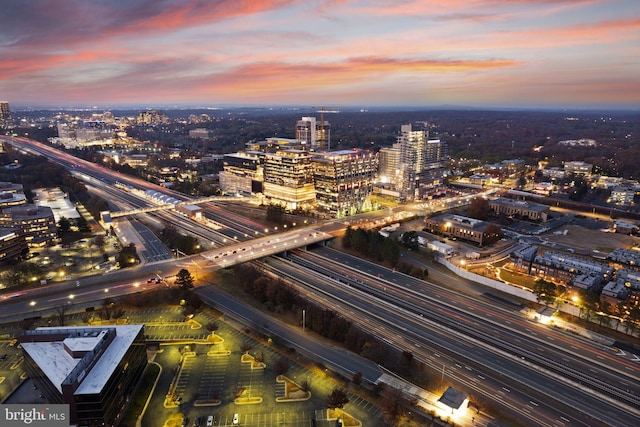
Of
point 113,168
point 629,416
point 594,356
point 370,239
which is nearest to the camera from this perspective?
point 629,416

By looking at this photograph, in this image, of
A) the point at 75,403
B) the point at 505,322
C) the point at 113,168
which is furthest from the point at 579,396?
the point at 113,168

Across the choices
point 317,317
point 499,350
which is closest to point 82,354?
point 317,317

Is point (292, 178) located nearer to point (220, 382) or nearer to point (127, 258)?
point (127, 258)

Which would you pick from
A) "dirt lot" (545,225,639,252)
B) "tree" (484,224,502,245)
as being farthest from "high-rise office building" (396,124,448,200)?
"dirt lot" (545,225,639,252)

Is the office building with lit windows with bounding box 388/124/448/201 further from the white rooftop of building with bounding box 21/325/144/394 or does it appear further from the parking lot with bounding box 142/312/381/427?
the white rooftop of building with bounding box 21/325/144/394

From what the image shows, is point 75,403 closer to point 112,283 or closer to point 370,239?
point 112,283

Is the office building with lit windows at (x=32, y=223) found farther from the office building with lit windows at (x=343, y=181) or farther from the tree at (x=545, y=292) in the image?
the tree at (x=545, y=292)
